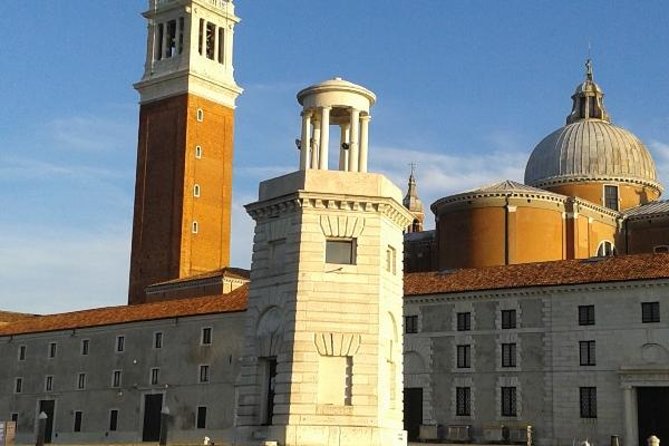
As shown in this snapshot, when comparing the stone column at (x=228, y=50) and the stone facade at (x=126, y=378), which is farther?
the stone column at (x=228, y=50)

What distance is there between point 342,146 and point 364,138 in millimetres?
713

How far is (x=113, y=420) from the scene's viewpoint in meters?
57.3

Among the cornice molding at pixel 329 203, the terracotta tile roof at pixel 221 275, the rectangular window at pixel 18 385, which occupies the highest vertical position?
the terracotta tile roof at pixel 221 275

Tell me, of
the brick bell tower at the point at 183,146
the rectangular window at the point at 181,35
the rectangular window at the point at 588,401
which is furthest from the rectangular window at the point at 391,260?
the rectangular window at the point at 181,35

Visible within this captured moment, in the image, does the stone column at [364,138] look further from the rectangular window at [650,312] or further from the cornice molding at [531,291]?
the rectangular window at [650,312]

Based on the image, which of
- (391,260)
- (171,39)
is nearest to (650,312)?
(391,260)

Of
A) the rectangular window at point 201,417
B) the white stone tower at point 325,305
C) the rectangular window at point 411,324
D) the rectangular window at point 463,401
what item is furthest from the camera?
the rectangular window at point 201,417

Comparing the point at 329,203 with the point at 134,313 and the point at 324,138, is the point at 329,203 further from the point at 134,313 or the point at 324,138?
the point at 134,313

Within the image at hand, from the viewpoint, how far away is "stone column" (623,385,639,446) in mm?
41625

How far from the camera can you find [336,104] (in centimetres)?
Answer: 2567

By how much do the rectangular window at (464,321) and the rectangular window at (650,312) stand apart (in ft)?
25.2

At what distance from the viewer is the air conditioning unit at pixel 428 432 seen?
46250mm

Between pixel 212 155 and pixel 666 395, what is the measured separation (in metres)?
38.8

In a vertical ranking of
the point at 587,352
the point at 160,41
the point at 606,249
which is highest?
the point at 160,41
